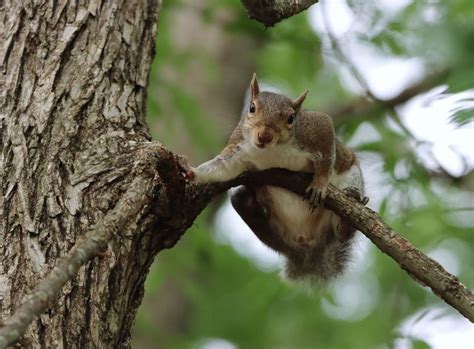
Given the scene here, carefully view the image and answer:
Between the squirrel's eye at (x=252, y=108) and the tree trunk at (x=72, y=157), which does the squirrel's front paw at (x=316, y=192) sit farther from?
the tree trunk at (x=72, y=157)

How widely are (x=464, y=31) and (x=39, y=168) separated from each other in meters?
1.75

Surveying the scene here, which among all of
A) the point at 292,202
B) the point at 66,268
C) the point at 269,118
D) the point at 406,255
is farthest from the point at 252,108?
the point at 66,268

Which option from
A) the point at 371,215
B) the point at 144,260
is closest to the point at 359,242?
the point at 371,215

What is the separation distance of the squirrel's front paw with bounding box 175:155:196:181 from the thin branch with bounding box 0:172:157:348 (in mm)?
313

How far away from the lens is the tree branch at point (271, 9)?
3072 mm

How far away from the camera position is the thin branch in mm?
1958

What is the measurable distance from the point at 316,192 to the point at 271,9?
2.84 ft

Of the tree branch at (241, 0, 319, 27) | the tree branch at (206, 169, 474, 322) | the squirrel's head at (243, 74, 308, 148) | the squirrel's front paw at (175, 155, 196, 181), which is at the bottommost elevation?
the tree branch at (206, 169, 474, 322)

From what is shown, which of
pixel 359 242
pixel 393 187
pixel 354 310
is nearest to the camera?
pixel 359 242

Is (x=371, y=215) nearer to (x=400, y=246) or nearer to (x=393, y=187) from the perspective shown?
(x=400, y=246)

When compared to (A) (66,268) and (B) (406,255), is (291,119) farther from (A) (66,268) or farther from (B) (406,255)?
(A) (66,268)

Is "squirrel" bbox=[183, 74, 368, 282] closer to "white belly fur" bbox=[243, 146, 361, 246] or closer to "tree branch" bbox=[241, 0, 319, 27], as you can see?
"white belly fur" bbox=[243, 146, 361, 246]

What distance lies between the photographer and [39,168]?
116 inches

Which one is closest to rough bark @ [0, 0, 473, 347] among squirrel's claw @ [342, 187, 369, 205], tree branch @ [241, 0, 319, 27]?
squirrel's claw @ [342, 187, 369, 205]
